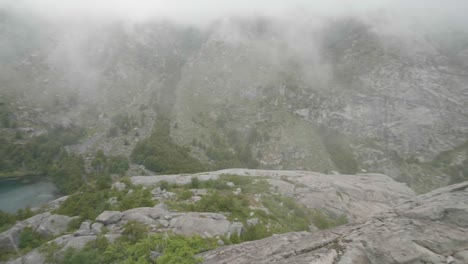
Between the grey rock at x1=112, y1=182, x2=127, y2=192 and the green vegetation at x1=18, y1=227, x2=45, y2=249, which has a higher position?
the grey rock at x1=112, y1=182, x2=127, y2=192

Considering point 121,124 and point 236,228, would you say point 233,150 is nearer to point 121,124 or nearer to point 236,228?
point 121,124

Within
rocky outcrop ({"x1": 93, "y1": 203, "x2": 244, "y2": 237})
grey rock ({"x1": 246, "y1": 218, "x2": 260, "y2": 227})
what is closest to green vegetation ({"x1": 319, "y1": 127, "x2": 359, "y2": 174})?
grey rock ({"x1": 246, "y1": 218, "x2": 260, "y2": 227})

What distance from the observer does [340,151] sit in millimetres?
114000

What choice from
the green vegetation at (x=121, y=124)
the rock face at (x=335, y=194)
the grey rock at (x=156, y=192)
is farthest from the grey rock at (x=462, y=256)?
the green vegetation at (x=121, y=124)

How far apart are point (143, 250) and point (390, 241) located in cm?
1405

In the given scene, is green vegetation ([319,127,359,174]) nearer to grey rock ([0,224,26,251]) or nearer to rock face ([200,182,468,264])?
rock face ([200,182,468,264])

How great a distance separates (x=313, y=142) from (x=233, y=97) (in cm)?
4902

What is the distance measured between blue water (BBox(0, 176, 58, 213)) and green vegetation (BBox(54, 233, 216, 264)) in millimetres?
89484

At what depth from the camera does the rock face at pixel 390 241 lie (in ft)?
45.0

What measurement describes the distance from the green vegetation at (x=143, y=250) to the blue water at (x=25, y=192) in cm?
8948

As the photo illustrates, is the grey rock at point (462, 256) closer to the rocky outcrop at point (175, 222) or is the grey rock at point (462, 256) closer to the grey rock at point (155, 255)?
the rocky outcrop at point (175, 222)

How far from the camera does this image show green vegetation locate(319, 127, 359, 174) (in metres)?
107

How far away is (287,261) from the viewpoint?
14805mm

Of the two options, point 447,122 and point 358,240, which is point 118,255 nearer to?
point 358,240
